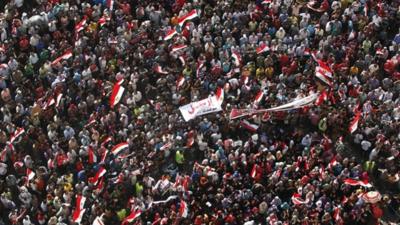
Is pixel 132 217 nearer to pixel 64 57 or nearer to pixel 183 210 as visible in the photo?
pixel 183 210

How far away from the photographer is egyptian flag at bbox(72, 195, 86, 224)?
37250 mm

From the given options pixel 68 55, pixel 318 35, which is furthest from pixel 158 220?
pixel 318 35

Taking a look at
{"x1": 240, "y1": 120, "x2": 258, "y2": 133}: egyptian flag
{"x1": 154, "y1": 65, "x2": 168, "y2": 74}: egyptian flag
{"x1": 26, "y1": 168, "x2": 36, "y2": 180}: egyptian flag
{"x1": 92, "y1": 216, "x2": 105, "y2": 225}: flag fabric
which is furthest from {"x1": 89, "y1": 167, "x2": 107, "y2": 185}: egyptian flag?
{"x1": 154, "y1": 65, "x2": 168, "y2": 74}: egyptian flag

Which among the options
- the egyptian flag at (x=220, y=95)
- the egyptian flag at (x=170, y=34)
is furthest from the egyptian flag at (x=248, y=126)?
the egyptian flag at (x=170, y=34)

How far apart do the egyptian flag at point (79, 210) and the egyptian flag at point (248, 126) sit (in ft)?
26.1

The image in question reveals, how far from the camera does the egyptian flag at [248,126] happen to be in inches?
1629

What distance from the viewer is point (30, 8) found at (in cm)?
4653

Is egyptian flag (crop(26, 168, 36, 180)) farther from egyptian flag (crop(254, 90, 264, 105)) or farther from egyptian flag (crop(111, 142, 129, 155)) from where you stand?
egyptian flag (crop(254, 90, 264, 105))

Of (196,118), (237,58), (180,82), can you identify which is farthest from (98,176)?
(237,58)

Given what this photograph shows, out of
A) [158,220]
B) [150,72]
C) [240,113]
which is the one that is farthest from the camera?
[150,72]

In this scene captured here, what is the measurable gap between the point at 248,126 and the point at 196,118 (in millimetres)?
2279

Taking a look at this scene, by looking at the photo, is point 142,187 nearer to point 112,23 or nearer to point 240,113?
point 240,113

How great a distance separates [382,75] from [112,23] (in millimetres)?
12962

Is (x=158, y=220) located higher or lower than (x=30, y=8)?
lower
